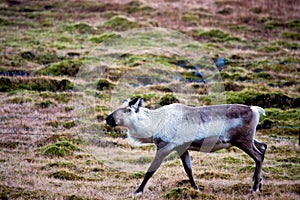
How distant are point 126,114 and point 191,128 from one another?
1.77 metres

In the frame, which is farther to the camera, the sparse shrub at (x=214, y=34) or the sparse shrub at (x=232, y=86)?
the sparse shrub at (x=214, y=34)

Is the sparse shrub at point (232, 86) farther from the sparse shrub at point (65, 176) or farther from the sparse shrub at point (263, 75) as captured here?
the sparse shrub at point (65, 176)

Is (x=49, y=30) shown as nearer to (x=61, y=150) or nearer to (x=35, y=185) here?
(x=61, y=150)

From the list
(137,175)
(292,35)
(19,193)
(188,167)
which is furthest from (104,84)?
(292,35)

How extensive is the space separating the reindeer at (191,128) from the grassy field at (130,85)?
3.72ft

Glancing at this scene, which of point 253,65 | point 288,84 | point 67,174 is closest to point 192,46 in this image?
A: point 253,65

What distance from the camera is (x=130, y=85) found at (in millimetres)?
27641

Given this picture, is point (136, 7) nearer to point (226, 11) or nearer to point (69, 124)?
point (226, 11)

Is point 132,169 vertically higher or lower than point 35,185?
lower

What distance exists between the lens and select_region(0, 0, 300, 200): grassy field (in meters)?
14.5

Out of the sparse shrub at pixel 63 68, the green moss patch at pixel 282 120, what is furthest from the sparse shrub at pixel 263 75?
the sparse shrub at pixel 63 68

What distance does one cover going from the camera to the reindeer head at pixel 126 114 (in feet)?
42.7

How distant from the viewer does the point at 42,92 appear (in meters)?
25.4

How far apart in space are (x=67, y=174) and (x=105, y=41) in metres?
22.4
